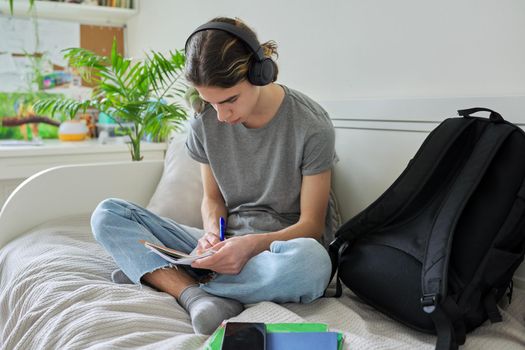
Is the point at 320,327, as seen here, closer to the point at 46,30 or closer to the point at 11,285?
the point at 11,285

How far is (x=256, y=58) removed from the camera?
3.80 ft

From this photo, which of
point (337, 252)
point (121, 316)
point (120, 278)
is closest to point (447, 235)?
point (337, 252)

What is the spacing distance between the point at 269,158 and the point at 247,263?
1.08ft

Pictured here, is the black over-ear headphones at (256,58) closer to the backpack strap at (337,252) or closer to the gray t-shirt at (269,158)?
the gray t-shirt at (269,158)

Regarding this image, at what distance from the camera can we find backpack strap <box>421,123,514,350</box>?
34.5 inches

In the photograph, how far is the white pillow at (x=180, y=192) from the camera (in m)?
1.68

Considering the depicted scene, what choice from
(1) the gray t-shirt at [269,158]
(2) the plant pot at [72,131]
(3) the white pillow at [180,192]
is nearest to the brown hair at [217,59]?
(1) the gray t-shirt at [269,158]

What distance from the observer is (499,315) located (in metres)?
0.94

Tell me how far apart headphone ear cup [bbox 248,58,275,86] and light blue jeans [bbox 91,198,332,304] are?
0.36m

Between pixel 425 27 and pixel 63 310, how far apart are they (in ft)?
3.53

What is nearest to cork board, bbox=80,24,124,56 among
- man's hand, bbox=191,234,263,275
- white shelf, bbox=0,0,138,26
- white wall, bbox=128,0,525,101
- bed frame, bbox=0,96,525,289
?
white shelf, bbox=0,0,138,26

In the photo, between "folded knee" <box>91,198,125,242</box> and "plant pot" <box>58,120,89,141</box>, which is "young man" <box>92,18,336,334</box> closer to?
"folded knee" <box>91,198,125,242</box>

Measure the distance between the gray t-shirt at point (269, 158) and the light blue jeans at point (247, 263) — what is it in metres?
0.21

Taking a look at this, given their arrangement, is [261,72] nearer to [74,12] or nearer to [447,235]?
[447,235]
